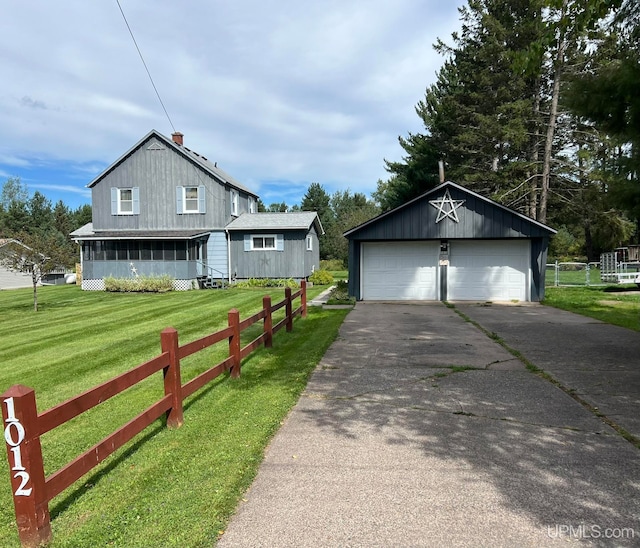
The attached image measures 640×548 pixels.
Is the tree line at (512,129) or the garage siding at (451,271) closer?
the garage siding at (451,271)

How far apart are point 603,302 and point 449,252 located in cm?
539

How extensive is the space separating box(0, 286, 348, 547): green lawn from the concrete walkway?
262 millimetres

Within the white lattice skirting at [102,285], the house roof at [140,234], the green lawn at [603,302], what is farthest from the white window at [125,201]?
the green lawn at [603,302]

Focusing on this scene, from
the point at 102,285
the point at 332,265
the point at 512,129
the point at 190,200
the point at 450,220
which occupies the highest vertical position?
the point at 512,129

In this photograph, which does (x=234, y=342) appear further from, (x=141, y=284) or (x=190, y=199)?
(x=190, y=199)

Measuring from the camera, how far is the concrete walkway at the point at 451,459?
269 cm

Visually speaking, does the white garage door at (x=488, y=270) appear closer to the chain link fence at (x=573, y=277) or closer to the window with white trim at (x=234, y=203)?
the chain link fence at (x=573, y=277)

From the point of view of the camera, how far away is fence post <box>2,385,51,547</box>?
2439 mm

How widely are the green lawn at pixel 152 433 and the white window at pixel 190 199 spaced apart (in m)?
13.4

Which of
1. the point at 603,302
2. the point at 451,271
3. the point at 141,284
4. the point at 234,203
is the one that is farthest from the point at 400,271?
the point at 234,203

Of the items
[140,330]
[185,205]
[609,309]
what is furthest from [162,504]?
[185,205]

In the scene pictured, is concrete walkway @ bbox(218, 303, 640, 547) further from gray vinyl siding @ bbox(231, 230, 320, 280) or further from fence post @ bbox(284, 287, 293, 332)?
gray vinyl siding @ bbox(231, 230, 320, 280)

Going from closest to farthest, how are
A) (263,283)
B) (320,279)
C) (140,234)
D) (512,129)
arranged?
(512,129)
(140,234)
(263,283)
(320,279)

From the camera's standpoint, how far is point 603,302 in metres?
15.1
